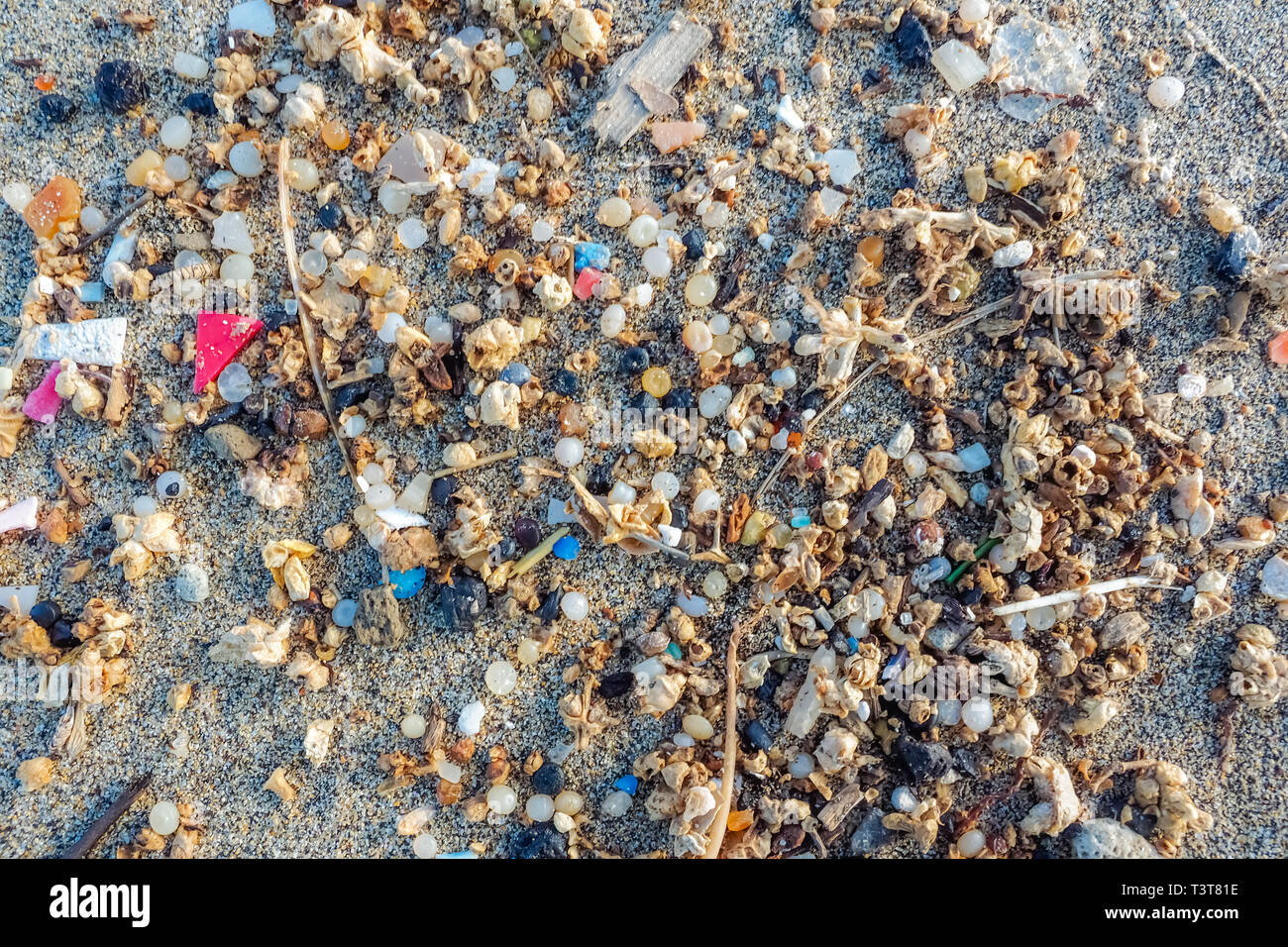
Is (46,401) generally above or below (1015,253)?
below

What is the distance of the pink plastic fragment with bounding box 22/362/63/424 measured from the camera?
2504 millimetres

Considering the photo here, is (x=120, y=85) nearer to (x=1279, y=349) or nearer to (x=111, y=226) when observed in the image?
(x=111, y=226)

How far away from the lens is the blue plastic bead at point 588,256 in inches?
98.5

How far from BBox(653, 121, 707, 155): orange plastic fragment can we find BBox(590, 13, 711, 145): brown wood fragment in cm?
5

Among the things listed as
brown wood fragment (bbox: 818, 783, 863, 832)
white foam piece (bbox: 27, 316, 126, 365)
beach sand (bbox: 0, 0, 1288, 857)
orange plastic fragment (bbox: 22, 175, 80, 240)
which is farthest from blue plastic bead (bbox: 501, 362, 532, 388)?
brown wood fragment (bbox: 818, 783, 863, 832)

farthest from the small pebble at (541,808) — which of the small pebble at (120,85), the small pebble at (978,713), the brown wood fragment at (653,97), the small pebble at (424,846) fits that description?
the small pebble at (120,85)

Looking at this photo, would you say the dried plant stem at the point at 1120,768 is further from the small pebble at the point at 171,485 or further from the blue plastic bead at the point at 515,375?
the small pebble at the point at 171,485

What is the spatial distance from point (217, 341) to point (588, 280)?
1142mm

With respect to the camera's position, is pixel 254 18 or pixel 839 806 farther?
pixel 254 18

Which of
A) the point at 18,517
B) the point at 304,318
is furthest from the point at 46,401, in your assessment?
the point at 304,318

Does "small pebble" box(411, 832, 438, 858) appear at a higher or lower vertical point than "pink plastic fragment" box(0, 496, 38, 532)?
lower

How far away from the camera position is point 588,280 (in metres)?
2.49

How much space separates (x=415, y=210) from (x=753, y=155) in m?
1.07

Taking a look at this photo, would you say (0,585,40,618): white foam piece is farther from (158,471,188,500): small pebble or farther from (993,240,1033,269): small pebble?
(993,240,1033,269): small pebble
